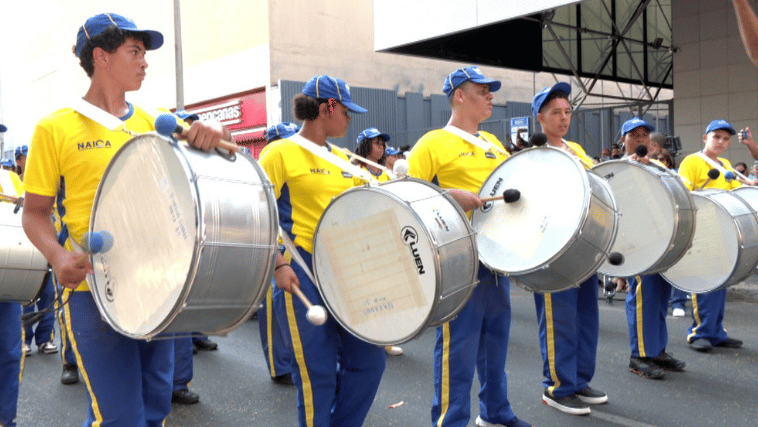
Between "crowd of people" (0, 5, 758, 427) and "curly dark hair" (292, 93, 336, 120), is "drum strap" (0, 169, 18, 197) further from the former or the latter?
"curly dark hair" (292, 93, 336, 120)

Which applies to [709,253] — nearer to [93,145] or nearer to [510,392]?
[510,392]

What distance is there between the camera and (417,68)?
25.9 metres

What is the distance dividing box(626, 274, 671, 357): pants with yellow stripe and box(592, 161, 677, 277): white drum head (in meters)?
0.82

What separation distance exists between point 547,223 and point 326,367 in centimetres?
133

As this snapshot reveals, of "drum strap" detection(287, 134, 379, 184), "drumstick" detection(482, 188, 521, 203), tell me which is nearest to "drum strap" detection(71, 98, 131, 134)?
"drum strap" detection(287, 134, 379, 184)

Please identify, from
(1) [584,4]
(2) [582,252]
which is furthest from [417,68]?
(2) [582,252]

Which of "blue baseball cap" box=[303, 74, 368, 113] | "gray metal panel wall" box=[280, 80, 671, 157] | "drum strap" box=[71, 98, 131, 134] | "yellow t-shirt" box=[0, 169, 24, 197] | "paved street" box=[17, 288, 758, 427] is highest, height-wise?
"gray metal panel wall" box=[280, 80, 671, 157]

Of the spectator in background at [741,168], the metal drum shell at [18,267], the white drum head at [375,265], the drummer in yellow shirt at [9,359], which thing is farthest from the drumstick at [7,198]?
the spectator in background at [741,168]

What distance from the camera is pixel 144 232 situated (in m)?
2.40

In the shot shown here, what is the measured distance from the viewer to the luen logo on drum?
3.11 m

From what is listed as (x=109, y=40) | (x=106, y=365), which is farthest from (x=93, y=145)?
(x=106, y=365)

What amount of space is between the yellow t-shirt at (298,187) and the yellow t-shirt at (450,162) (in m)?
0.66

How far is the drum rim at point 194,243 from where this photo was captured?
2182 millimetres

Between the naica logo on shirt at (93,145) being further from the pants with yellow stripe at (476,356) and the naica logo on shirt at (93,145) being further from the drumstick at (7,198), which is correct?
the pants with yellow stripe at (476,356)
